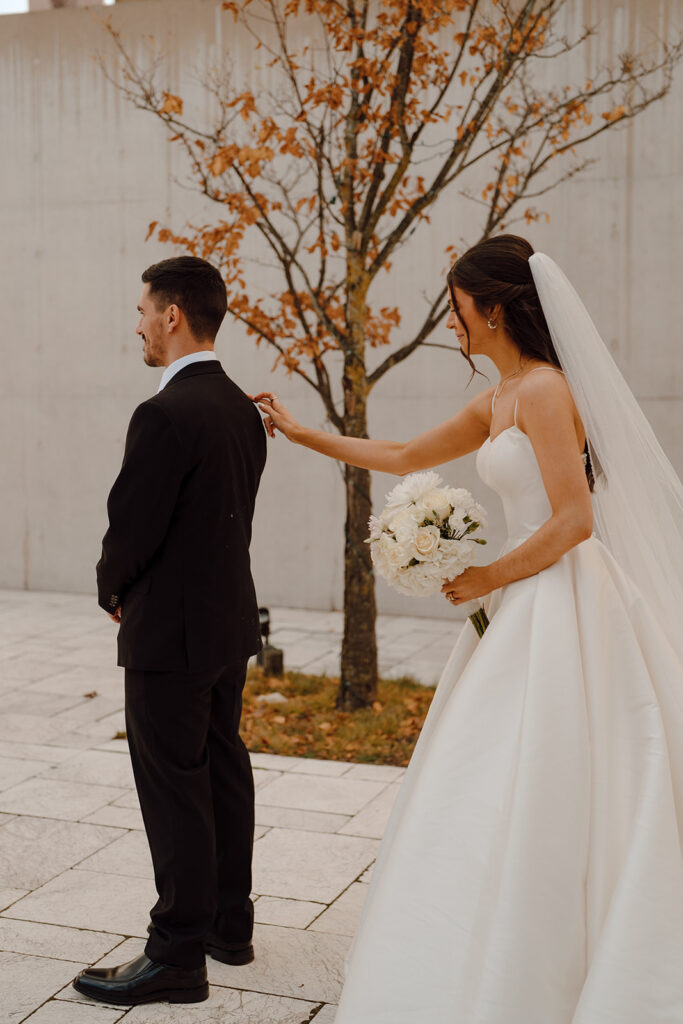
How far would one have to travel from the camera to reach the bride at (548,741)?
256cm

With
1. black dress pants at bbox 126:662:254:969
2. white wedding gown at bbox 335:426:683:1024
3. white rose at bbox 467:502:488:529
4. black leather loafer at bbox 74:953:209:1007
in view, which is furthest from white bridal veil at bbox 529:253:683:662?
black leather loafer at bbox 74:953:209:1007

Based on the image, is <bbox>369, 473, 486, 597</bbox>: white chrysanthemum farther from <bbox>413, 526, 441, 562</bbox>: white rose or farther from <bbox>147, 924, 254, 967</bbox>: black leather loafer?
<bbox>147, 924, 254, 967</bbox>: black leather loafer

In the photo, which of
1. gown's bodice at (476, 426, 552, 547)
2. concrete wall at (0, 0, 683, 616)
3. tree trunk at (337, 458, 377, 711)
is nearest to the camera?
gown's bodice at (476, 426, 552, 547)

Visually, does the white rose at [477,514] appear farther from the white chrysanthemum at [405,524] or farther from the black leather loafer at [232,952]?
the black leather loafer at [232,952]

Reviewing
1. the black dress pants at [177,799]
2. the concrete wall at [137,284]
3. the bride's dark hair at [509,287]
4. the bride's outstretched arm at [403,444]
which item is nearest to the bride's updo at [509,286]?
the bride's dark hair at [509,287]

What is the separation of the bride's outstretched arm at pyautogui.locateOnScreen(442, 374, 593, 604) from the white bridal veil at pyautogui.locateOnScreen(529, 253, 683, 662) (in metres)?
0.11

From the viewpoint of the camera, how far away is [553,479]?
289 cm

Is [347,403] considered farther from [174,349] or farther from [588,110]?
[588,110]

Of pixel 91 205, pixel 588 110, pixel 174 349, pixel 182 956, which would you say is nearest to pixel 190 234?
pixel 91 205

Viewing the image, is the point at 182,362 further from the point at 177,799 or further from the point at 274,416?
the point at 177,799

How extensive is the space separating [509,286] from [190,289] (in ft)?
2.90

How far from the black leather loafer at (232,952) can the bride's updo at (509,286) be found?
1.85 m

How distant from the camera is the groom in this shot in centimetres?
298

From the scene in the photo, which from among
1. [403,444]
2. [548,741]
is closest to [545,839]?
[548,741]
